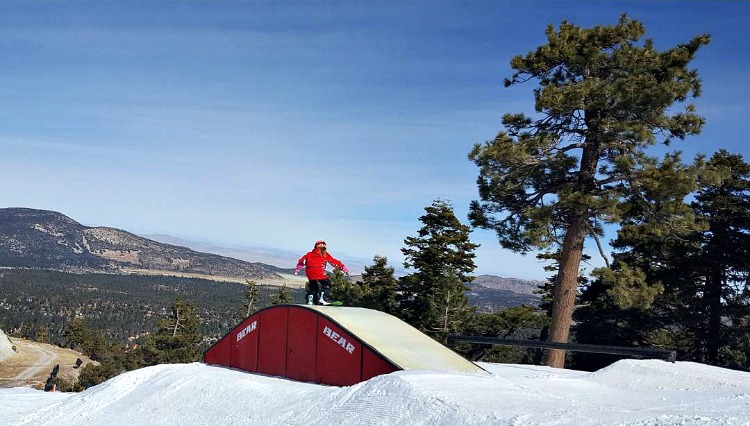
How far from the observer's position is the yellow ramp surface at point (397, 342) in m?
11.2

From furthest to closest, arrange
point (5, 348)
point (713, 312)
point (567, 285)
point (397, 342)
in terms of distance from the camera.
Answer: point (5, 348)
point (713, 312)
point (567, 285)
point (397, 342)

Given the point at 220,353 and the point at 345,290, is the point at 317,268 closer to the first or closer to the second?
the point at 220,353

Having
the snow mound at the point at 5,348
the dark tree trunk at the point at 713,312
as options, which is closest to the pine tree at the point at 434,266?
the dark tree trunk at the point at 713,312

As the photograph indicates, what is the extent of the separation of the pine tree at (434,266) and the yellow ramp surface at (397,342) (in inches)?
855

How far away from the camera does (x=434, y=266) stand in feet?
123

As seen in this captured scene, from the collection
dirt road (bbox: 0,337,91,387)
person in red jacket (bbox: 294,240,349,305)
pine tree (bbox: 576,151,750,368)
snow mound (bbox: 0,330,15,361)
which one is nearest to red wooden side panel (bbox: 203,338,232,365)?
person in red jacket (bbox: 294,240,349,305)

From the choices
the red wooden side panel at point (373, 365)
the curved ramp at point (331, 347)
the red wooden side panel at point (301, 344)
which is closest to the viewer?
the red wooden side panel at point (373, 365)

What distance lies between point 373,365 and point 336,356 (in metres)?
1.25

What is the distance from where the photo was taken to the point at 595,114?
723 inches

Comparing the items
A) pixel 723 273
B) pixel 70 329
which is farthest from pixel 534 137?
pixel 70 329

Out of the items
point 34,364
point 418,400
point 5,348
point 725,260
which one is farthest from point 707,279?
point 5,348

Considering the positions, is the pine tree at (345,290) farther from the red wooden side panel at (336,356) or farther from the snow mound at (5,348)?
the snow mound at (5,348)

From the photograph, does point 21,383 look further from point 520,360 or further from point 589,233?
point 589,233

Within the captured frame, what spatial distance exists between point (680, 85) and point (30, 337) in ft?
669
